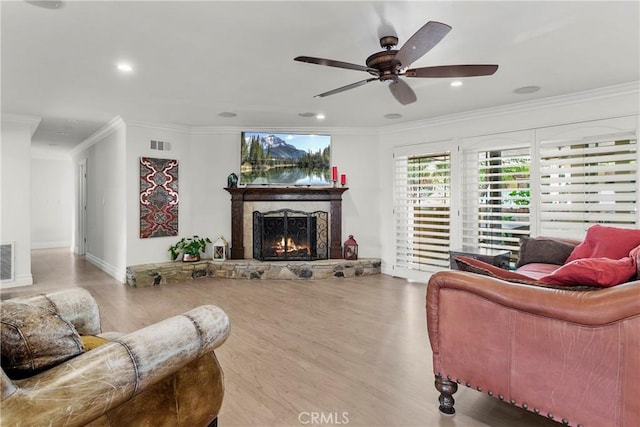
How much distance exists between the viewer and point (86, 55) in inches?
122

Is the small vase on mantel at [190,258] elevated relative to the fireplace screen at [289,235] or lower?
lower

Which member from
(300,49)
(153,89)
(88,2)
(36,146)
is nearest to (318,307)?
(300,49)

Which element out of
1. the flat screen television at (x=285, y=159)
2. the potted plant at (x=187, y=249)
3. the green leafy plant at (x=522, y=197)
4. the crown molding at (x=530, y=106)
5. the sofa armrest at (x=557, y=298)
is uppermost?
the crown molding at (x=530, y=106)

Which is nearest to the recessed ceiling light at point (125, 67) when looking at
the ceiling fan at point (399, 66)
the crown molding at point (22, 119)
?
the ceiling fan at point (399, 66)

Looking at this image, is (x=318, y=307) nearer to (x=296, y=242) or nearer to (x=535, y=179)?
(x=296, y=242)

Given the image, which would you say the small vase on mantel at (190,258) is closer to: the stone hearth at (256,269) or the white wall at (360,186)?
the stone hearth at (256,269)

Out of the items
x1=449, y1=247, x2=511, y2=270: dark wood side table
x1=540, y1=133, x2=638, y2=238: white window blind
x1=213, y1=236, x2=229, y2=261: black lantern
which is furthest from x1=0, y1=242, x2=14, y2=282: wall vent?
x1=540, y1=133, x2=638, y2=238: white window blind

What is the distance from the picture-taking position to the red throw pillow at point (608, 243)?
10.2 ft

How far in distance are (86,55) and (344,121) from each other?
139 inches

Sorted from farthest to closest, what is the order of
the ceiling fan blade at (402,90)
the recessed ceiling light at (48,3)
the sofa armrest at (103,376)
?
the ceiling fan blade at (402,90), the recessed ceiling light at (48,3), the sofa armrest at (103,376)

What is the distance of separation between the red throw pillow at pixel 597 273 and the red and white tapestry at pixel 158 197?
17.8 feet

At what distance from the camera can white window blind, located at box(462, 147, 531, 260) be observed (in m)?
4.71

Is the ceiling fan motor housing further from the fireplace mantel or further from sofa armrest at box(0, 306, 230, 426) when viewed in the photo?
the fireplace mantel

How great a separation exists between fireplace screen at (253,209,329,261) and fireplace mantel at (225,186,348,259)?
0.20 metres
